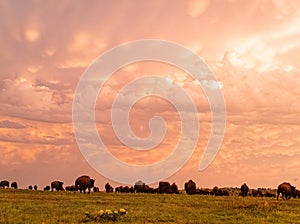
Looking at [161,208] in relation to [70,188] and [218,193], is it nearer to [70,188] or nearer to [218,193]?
[218,193]

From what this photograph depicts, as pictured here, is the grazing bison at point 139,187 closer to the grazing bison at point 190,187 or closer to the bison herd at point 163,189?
the bison herd at point 163,189

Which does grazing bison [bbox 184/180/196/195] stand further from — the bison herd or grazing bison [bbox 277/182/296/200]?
grazing bison [bbox 277/182/296/200]

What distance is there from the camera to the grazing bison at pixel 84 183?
59.0 m

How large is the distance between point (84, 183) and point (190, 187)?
18.0 meters

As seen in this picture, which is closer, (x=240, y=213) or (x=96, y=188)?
(x=240, y=213)

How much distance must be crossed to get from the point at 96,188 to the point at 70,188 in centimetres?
987

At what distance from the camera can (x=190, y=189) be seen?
224 ft

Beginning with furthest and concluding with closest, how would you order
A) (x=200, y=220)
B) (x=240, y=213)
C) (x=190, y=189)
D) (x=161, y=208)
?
(x=190, y=189) → (x=161, y=208) → (x=240, y=213) → (x=200, y=220)

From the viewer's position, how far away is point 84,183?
59469mm

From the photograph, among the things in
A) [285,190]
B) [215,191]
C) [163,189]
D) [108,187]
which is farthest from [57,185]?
[285,190]

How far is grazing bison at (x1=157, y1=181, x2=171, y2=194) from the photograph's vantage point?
2742 inches

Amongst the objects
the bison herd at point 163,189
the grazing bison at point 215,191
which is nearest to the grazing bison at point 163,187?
the bison herd at point 163,189

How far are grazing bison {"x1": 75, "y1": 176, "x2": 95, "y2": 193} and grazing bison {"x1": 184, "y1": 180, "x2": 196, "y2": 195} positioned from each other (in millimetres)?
15911

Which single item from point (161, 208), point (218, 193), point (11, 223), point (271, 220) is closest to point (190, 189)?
point (218, 193)
